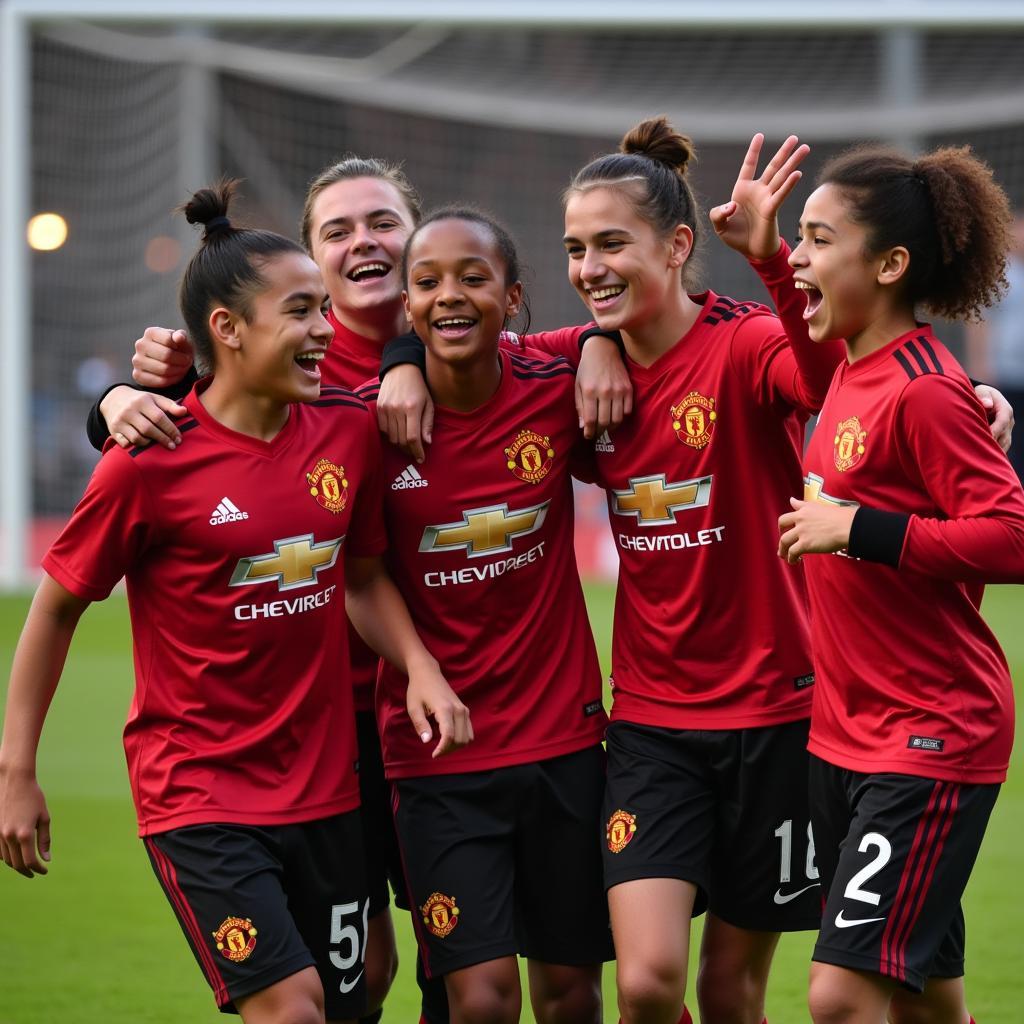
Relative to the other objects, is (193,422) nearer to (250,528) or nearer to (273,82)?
(250,528)

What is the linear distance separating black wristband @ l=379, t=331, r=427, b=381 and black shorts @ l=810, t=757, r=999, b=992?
1417 millimetres

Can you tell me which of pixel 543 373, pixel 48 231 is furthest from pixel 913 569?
pixel 48 231

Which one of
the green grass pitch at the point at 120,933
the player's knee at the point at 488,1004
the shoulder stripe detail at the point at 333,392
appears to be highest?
the shoulder stripe detail at the point at 333,392

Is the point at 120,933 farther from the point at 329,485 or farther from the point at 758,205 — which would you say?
the point at 758,205

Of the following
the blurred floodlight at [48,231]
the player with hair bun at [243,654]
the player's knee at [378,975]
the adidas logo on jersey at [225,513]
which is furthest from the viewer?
the blurred floodlight at [48,231]

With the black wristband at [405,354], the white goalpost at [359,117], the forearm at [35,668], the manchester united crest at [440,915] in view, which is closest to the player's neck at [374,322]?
the black wristband at [405,354]

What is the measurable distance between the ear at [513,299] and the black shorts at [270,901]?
48.7 inches

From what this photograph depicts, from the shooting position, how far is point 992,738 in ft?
10.2

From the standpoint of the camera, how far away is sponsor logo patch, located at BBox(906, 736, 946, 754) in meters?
3.08

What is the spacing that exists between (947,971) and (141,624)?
1853 millimetres

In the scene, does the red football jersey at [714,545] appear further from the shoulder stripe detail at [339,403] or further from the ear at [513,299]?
the shoulder stripe detail at [339,403]

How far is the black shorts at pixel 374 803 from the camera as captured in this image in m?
3.89

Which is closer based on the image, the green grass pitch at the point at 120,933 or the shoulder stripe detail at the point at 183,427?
the shoulder stripe detail at the point at 183,427

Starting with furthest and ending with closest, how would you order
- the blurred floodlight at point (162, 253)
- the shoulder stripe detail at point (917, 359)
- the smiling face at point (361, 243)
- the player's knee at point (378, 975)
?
the blurred floodlight at point (162, 253) < the smiling face at point (361, 243) < the player's knee at point (378, 975) < the shoulder stripe detail at point (917, 359)
